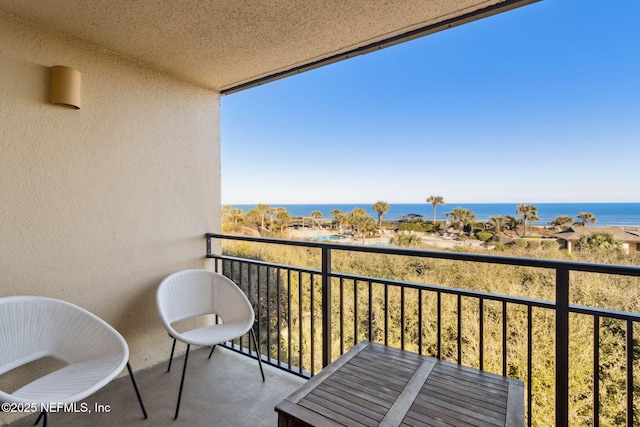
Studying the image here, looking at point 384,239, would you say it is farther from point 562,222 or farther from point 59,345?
point 59,345

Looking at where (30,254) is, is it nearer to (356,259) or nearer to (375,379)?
(375,379)

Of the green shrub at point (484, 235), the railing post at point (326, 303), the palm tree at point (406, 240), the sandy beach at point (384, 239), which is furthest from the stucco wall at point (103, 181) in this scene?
the green shrub at point (484, 235)

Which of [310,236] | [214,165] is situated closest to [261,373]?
[214,165]

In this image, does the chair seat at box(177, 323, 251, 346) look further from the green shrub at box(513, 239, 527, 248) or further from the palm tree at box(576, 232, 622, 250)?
the palm tree at box(576, 232, 622, 250)

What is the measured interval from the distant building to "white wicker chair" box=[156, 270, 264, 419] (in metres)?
16.9

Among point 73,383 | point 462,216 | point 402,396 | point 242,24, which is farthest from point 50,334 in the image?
point 462,216

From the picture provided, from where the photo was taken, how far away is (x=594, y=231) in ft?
49.3

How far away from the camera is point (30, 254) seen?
1.94 m

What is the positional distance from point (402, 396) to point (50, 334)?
1.95 m

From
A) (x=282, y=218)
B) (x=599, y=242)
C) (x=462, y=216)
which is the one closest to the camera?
(x=599, y=242)

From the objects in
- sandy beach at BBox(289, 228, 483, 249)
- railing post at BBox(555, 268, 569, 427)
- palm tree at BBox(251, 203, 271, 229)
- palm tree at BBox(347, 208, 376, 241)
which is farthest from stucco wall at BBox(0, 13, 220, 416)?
palm tree at BBox(347, 208, 376, 241)

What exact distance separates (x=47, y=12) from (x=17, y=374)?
2.18 metres

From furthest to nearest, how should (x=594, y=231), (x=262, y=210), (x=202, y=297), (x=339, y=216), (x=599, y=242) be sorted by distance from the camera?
(x=339, y=216)
(x=262, y=210)
(x=594, y=231)
(x=599, y=242)
(x=202, y=297)

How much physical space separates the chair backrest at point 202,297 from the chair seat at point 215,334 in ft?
0.44
